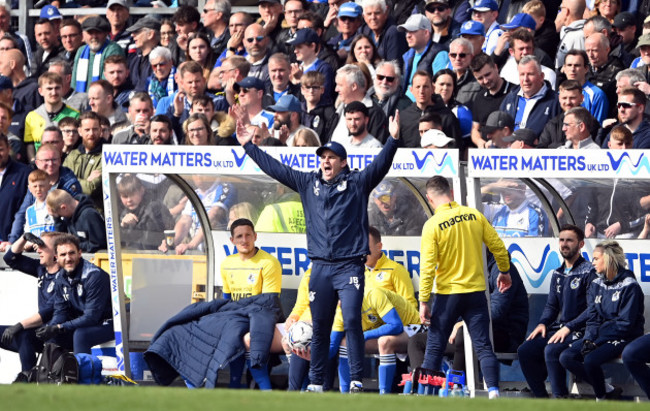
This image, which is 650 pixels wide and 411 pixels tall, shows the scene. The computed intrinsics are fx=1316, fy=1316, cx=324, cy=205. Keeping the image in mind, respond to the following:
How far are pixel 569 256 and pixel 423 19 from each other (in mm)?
4436

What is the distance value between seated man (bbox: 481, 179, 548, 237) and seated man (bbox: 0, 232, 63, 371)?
166 inches

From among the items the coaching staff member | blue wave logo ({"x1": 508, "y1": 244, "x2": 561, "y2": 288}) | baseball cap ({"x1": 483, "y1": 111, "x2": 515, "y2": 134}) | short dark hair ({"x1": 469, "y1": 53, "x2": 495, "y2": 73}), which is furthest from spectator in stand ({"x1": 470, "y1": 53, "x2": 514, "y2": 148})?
the coaching staff member

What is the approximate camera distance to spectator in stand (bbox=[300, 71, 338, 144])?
1385 centimetres

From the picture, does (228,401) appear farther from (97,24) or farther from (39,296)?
(97,24)

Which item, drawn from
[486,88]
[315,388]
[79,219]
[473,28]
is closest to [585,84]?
[486,88]

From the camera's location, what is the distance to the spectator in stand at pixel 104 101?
15.8m

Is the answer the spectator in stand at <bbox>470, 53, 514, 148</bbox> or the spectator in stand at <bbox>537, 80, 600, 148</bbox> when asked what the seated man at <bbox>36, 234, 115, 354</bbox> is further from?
the spectator in stand at <bbox>537, 80, 600, 148</bbox>

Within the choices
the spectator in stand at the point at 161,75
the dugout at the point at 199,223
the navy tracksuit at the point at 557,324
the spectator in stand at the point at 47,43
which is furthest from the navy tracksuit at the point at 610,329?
the spectator in stand at the point at 47,43

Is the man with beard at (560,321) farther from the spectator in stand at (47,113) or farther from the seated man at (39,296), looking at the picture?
the spectator in stand at (47,113)

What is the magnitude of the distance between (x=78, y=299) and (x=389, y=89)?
12.9 feet

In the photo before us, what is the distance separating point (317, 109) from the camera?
46.1ft

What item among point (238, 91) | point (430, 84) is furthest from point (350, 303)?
point (238, 91)

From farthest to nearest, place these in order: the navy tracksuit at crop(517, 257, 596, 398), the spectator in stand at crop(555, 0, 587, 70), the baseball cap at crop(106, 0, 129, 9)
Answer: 1. the baseball cap at crop(106, 0, 129, 9)
2. the spectator in stand at crop(555, 0, 587, 70)
3. the navy tracksuit at crop(517, 257, 596, 398)

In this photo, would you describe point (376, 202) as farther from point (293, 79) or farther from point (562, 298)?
point (293, 79)
